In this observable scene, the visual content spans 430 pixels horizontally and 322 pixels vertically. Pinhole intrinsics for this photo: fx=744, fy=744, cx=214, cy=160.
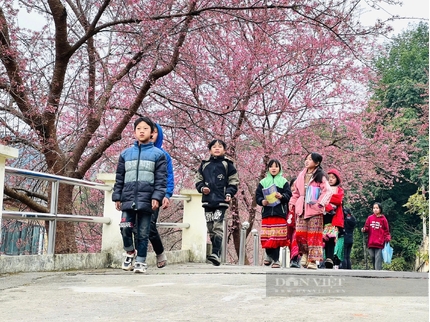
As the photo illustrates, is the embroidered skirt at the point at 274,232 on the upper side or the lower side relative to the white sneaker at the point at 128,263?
upper

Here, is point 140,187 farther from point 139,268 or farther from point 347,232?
point 347,232

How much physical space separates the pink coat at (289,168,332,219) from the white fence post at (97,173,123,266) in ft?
7.50

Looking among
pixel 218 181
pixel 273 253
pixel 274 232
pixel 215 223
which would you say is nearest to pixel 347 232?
pixel 273 253

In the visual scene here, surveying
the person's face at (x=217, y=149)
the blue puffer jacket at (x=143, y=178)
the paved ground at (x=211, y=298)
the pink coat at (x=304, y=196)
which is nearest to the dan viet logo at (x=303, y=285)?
the paved ground at (x=211, y=298)

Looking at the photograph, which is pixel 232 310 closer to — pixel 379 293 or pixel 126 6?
pixel 379 293

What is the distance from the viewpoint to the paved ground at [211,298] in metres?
4.31

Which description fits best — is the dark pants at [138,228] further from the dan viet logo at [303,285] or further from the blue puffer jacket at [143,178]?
the dan viet logo at [303,285]

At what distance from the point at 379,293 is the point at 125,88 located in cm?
965

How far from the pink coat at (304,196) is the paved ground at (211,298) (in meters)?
1.99

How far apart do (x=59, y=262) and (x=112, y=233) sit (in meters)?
1.34

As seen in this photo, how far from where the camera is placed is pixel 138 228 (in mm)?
7699

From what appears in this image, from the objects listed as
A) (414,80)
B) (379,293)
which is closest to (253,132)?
(379,293)

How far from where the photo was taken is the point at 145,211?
24.6ft

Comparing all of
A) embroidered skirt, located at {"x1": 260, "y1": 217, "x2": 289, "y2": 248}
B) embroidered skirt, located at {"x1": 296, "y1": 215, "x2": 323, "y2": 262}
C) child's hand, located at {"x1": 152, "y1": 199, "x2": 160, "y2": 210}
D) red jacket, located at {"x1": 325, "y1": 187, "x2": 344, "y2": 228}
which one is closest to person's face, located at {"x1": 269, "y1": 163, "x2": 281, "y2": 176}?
embroidered skirt, located at {"x1": 260, "y1": 217, "x2": 289, "y2": 248}
